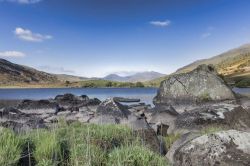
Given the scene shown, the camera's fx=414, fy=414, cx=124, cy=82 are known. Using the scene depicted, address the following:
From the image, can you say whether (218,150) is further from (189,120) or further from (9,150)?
(189,120)

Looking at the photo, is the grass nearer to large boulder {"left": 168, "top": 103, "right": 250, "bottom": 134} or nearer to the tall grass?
large boulder {"left": 168, "top": 103, "right": 250, "bottom": 134}

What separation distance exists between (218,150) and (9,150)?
570cm

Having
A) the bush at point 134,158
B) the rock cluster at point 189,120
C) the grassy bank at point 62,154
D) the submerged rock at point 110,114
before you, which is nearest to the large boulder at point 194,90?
the rock cluster at point 189,120

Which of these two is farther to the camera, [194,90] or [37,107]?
[37,107]

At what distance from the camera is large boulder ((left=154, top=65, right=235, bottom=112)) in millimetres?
39562

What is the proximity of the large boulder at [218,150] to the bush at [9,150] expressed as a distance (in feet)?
15.6

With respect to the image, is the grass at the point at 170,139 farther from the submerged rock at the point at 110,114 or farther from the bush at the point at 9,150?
the bush at the point at 9,150

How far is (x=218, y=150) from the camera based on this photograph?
38.3 ft

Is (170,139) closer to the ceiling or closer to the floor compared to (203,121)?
closer to the floor

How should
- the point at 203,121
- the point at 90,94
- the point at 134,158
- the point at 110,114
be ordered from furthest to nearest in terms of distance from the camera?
the point at 90,94 → the point at 110,114 → the point at 203,121 → the point at 134,158

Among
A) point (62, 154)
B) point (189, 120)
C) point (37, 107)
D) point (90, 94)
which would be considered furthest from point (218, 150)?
point (90, 94)

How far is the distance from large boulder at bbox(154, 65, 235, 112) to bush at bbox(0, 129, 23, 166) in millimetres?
28451

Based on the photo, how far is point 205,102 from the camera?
39.4m

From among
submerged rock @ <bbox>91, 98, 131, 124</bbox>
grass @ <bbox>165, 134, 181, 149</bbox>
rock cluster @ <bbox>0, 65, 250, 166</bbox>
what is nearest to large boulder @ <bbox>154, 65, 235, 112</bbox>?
rock cluster @ <bbox>0, 65, 250, 166</bbox>
